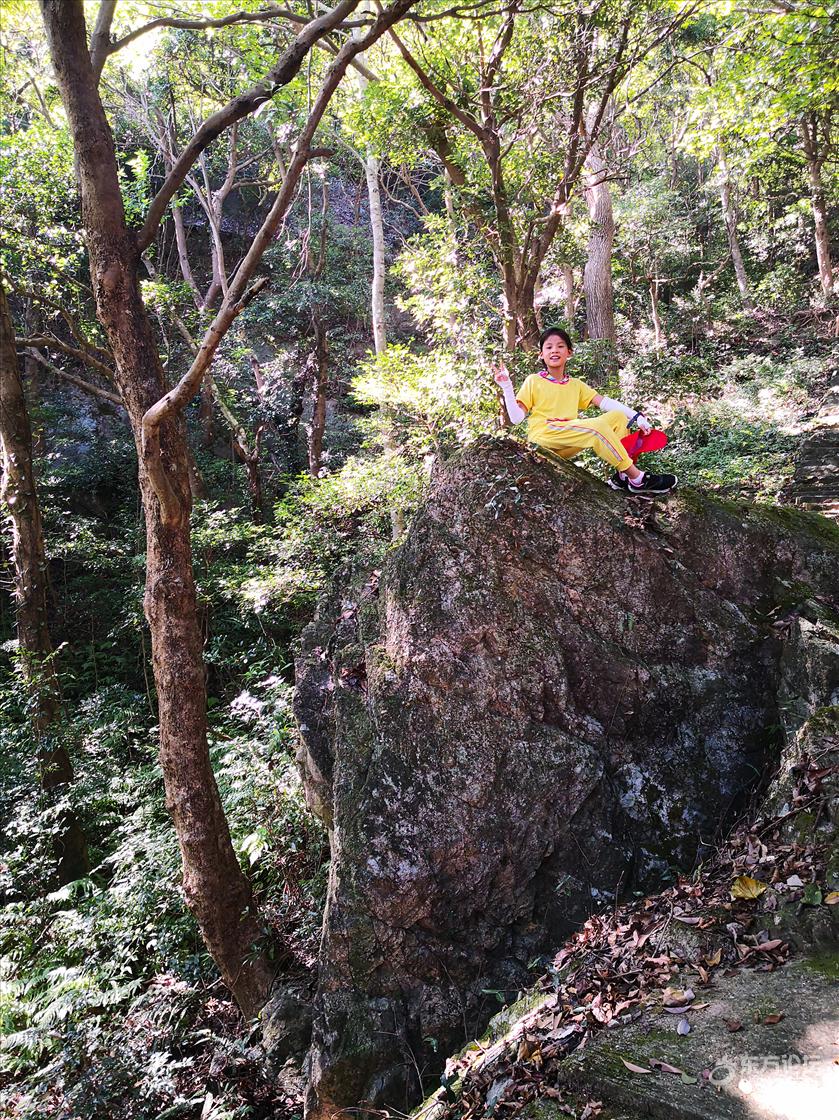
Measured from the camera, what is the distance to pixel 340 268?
1789 cm

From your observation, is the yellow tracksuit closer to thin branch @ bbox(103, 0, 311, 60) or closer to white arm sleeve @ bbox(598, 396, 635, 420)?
white arm sleeve @ bbox(598, 396, 635, 420)

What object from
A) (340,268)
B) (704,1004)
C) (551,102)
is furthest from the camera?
(340,268)

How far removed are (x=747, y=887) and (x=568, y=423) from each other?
3.22 metres

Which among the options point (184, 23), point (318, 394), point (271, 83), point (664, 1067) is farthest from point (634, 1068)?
point (318, 394)

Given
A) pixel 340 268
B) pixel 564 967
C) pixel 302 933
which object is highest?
pixel 340 268

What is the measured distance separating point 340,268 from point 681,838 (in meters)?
17.4

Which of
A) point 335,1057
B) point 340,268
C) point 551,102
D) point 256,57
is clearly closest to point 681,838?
point 335,1057

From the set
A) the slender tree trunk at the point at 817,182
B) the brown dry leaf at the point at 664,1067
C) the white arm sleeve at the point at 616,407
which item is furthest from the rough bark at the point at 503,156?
the slender tree trunk at the point at 817,182

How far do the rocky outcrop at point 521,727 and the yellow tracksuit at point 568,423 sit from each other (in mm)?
287

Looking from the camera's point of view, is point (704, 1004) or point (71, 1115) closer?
point (704, 1004)

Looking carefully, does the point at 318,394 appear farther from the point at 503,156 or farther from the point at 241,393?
the point at 503,156

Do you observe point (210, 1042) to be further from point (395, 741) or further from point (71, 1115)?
point (395, 741)

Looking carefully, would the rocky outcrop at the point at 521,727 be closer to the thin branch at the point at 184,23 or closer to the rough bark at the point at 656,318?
the thin branch at the point at 184,23

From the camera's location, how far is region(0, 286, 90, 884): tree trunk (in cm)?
748
